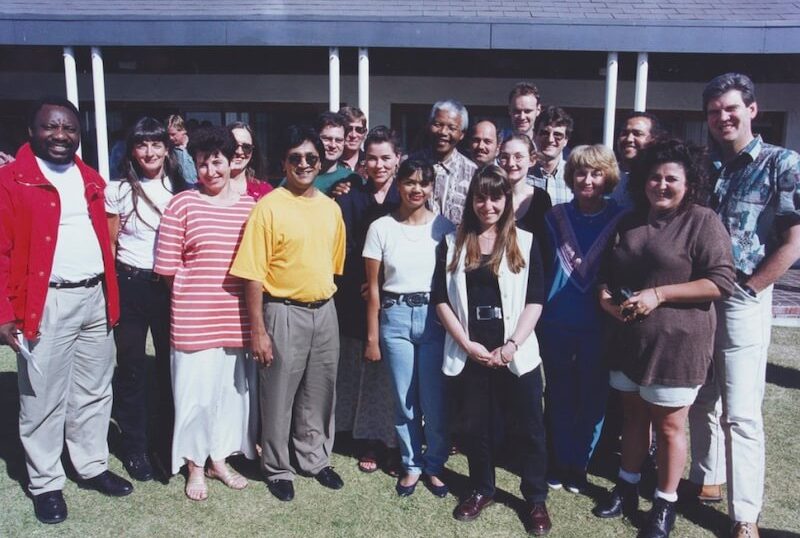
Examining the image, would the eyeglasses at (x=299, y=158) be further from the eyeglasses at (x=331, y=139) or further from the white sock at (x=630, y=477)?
the white sock at (x=630, y=477)

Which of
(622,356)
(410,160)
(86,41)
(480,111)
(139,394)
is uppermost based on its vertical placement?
(86,41)

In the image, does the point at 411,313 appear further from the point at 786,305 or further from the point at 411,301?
the point at 786,305

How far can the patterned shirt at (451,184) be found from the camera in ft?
12.1

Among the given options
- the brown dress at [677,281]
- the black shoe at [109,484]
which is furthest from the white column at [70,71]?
the brown dress at [677,281]

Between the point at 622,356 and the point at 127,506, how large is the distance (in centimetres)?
258

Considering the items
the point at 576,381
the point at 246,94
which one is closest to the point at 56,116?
the point at 576,381

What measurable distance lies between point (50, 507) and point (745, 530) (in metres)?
3.32

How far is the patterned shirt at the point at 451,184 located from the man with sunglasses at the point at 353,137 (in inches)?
21.2

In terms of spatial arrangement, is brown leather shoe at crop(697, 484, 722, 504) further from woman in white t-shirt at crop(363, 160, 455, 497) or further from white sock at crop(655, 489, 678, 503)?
woman in white t-shirt at crop(363, 160, 455, 497)

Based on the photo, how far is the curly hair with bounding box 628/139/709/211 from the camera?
2.86m

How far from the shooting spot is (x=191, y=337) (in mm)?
3311

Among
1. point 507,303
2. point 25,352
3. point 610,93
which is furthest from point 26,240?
point 610,93

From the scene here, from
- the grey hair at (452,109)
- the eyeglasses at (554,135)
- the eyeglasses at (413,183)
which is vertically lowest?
the eyeglasses at (413,183)

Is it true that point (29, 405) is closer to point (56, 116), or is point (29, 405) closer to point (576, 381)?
point (56, 116)
